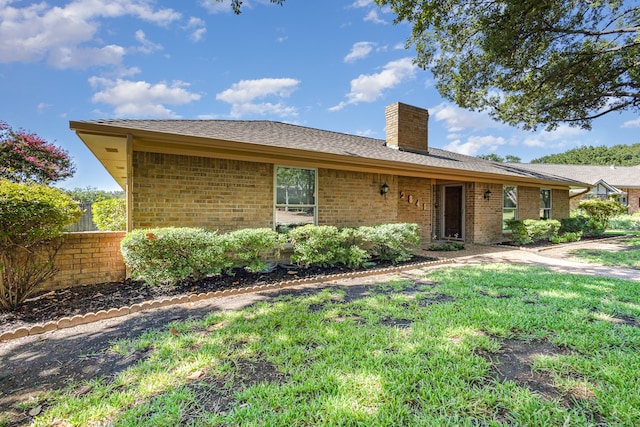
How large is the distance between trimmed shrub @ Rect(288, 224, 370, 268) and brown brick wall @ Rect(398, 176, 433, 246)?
394 cm

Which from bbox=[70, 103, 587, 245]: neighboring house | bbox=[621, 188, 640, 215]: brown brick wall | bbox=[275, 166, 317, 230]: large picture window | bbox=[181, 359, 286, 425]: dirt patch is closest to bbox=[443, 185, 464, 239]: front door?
bbox=[70, 103, 587, 245]: neighboring house

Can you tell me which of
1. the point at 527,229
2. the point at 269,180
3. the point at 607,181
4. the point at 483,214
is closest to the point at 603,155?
the point at 607,181

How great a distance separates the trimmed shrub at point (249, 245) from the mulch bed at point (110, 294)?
32 centimetres

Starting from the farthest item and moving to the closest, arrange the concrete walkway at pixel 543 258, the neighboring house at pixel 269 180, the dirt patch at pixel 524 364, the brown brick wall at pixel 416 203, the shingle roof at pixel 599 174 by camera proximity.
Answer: the shingle roof at pixel 599 174
the brown brick wall at pixel 416 203
the concrete walkway at pixel 543 258
the neighboring house at pixel 269 180
the dirt patch at pixel 524 364

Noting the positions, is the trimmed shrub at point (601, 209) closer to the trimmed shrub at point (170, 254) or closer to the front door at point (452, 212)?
the front door at point (452, 212)

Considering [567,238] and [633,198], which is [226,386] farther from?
[633,198]

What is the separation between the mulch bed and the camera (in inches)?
152

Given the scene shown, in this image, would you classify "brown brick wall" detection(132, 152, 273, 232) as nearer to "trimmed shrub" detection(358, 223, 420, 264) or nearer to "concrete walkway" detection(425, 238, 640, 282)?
"trimmed shrub" detection(358, 223, 420, 264)

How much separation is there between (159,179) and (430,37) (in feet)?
32.2

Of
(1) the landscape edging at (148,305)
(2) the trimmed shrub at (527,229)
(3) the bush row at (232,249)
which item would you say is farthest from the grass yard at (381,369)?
(2) the trimmed shrub at (527,229)

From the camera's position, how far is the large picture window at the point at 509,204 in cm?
1182

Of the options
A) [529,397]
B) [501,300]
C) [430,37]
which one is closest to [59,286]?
[529,397]

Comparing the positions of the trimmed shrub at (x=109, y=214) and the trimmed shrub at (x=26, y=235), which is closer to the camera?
the trimmed shrub at (x=26, y=235)

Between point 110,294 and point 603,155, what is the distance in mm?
80726
